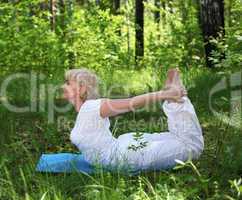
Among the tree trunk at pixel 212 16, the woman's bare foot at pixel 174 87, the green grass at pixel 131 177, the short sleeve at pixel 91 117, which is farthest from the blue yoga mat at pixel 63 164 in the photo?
the tree trunk at pixel 212 16

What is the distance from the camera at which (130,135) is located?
4.87m

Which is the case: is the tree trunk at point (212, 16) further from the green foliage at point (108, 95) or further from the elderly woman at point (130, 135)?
the elderly woman at point (130, 135)

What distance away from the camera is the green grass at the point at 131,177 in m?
3.74

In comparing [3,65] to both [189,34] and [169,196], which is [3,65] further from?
[169,196]

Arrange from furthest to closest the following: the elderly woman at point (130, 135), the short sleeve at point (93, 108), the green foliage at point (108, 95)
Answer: the short sleeve at point (93, 108) < the elderly woman at point (130, 135) < the green foliage at point (108, 95)

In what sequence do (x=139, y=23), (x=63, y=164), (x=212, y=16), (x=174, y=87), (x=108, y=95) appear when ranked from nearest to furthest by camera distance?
(x=174, y=87) < (x=63, y=164) < (x=108, y=95) < (x=212, y=16) < (x=139, y=23)

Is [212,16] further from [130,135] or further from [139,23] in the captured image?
[130,135]

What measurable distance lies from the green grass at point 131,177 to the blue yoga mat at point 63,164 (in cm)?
7

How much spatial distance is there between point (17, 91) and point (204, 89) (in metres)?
2.93

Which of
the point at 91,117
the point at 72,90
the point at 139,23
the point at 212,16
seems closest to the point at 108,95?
the point at 212,16

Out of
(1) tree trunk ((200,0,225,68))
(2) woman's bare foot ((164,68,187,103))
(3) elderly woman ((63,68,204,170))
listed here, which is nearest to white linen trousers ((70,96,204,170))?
(3) elderly woman ((63,68,204,170))

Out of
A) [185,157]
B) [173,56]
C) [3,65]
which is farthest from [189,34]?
[185,157]

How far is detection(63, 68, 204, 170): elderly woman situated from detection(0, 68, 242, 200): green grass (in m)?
0.15

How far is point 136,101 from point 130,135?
21.4 inches
